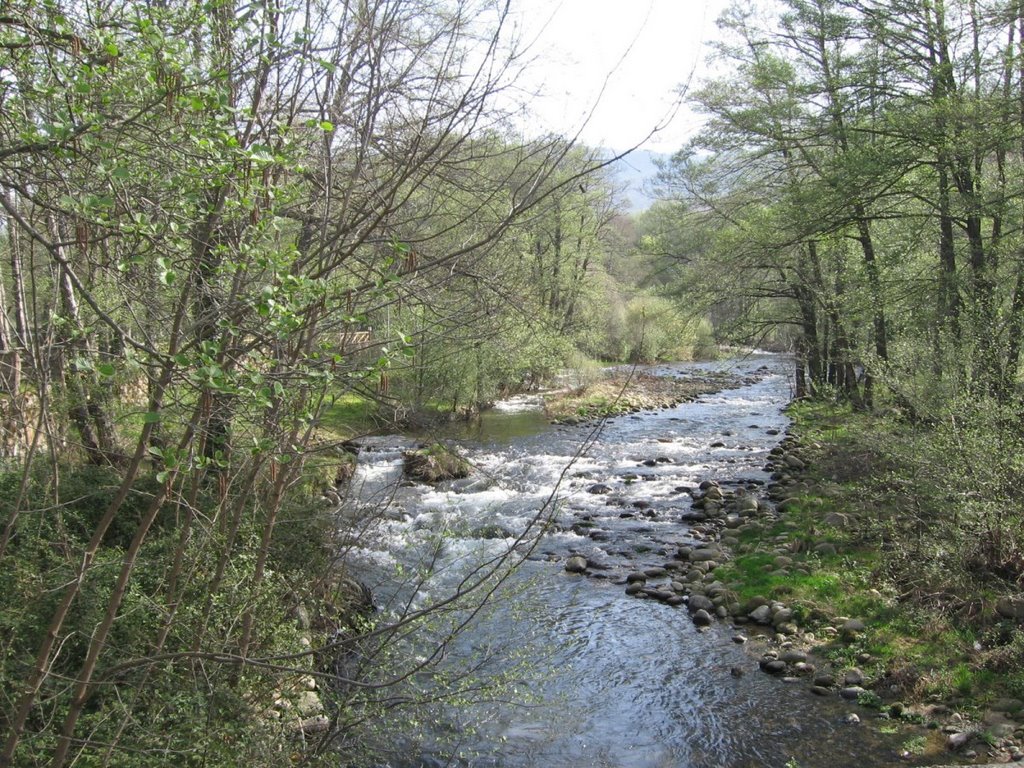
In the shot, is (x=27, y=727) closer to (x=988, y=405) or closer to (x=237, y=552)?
(x=237, y=552)

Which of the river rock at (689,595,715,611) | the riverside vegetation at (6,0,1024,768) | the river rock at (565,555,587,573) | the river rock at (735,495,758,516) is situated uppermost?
the riverside vegetation at (6,0,1024,768)

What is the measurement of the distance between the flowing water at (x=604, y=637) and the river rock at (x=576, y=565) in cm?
14

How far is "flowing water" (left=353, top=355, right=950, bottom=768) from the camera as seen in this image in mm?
5801

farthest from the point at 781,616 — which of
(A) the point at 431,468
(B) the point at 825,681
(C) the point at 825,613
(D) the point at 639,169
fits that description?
(A) the point at 431,468

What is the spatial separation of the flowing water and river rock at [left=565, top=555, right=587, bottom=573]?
141 mm

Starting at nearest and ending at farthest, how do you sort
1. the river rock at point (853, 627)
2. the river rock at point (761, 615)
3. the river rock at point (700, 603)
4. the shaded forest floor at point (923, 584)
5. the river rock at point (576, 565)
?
the shaded forest floor at point (923, 584)
the river rock at point (853, 627)
the river rock at point (761, 615)
the river rock at point (700, 603)
the river rock at point (576, 565)

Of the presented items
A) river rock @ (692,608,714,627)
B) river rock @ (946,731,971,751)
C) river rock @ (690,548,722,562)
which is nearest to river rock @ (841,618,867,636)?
river rock @ (692,608,714,627)

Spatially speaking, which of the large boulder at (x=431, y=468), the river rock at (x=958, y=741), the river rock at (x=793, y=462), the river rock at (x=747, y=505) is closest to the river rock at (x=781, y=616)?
the river rock at (x=958, y=741)

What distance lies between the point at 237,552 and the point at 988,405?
Result: 23.3 feet

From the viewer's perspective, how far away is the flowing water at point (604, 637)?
19.0 feet

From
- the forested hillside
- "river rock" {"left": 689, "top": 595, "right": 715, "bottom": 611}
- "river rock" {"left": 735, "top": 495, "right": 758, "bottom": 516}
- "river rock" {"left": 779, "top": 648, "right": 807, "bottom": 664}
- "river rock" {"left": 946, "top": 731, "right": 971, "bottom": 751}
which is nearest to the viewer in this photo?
the forested hillside

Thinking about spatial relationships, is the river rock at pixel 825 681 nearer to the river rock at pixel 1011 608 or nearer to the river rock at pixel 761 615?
the river rock at pixel 761 615

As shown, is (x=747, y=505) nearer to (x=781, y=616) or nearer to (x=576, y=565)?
(x=576, y=565)

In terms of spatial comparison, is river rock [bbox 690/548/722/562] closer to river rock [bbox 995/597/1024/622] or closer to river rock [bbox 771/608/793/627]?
river rock [bbox 771/608/793/627]
